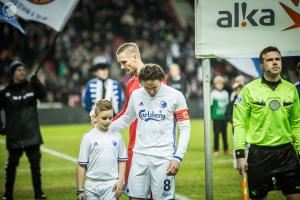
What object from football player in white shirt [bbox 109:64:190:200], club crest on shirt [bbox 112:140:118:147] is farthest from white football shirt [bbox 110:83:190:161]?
club crest on shirt [bbox 112:140:118:147]

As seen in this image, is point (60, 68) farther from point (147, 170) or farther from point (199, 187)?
point (147, 170)

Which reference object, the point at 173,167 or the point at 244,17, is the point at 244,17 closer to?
the point at 244,17

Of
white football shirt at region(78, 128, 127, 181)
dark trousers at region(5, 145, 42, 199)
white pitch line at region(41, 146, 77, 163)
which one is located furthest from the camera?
white pitch line at region(41, 146, 77, 163)

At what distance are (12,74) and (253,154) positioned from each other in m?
4.82

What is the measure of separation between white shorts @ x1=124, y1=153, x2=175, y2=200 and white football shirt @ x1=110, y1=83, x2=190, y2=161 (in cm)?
8

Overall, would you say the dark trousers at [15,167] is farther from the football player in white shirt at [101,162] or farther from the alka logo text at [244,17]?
the alka logo text at [244,17]

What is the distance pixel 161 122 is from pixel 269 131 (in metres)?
1.23

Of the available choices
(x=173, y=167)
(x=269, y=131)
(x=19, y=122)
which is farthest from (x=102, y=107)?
(x=19, y=122)

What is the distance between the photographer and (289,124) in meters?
7.52

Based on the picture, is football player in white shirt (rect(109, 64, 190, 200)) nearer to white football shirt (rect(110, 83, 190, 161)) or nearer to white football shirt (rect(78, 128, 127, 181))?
white football shirt (rect(110, 83, 190, 161))

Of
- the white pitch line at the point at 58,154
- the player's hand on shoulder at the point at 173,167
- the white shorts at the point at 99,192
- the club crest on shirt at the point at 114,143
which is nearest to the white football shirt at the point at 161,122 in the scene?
the player's hand on shoulder at the point at 173,167

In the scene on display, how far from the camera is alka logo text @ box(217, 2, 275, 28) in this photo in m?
7.67

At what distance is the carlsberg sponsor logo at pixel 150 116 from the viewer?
722 centimetres

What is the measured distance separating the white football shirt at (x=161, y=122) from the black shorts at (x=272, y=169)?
0.91m
